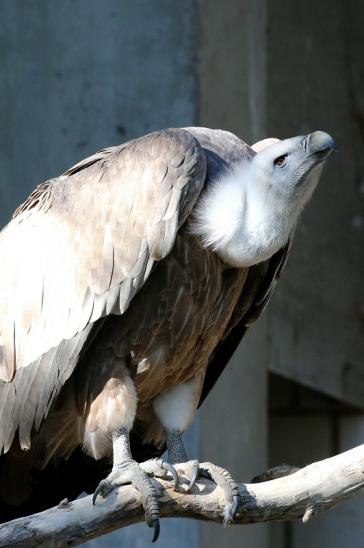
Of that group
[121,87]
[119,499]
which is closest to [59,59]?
[121,87]

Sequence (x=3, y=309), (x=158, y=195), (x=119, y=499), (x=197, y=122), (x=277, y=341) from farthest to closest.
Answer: (x=277, y=341), (x=197, y=122), (x=3, y=309), (x=158, y=195), (x=119, y=499)

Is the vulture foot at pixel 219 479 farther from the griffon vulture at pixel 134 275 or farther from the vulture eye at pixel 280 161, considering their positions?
the vulture eye at pixel 280 161

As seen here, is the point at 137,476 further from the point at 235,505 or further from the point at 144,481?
the point at 235,505

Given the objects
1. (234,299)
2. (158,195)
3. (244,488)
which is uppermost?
→ (158,195)

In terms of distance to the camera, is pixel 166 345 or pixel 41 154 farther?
pixel 41 154

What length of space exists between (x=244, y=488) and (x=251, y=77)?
13.8ft

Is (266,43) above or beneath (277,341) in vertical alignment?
above

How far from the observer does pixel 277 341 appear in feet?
27.7

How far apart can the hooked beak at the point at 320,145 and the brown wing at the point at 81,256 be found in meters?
0.38

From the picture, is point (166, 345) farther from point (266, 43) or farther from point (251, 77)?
point (266, 43)

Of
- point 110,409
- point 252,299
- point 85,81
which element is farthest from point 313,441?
point 110,409

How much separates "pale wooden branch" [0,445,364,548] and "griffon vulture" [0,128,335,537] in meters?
0.18

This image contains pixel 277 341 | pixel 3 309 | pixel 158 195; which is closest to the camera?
pixel 158 195

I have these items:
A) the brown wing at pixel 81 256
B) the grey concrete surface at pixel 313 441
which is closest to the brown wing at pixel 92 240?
the brown wing at pixel 81 256
